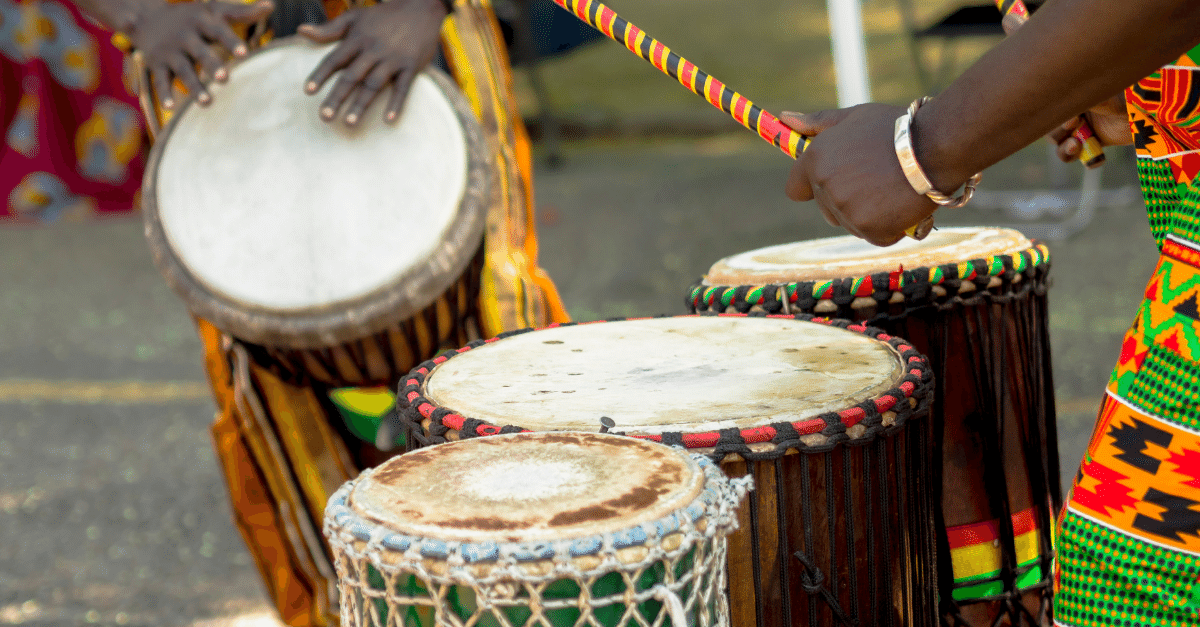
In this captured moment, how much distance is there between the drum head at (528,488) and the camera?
2.20 feet

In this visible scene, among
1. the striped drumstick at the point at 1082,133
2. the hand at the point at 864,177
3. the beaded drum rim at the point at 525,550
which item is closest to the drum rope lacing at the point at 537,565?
the beaded drum rim at the point at 525,550

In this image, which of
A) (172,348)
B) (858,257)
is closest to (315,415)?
(858,257)

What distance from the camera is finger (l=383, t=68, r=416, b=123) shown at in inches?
60.2

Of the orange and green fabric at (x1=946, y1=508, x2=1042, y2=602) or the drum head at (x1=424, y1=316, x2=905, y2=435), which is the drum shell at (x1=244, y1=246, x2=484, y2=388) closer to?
the drum head at (x1=424, y1=316, x2=905, y2=435)

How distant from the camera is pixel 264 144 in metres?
1.53

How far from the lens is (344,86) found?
152cm

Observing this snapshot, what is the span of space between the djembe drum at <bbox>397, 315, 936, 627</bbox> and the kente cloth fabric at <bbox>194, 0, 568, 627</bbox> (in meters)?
0.66

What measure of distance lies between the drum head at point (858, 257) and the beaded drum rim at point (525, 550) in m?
0.61

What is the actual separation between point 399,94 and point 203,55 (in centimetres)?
30

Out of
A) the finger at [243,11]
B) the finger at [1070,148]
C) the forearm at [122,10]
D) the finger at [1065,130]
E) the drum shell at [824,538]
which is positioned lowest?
the drum shell at [824,538]

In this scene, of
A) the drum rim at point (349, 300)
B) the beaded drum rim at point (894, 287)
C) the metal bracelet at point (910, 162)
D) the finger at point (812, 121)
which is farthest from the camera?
the drum rim at point (349, 300)

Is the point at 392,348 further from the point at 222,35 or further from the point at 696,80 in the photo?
the point at 696,80

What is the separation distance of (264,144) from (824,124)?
2.76 feet

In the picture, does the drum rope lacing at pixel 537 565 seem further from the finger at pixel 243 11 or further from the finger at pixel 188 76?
the finger at pixel 243 11
